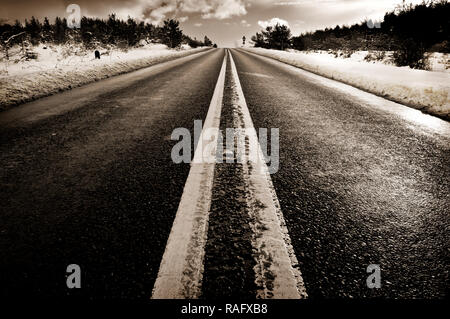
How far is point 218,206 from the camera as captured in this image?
1.62 metres

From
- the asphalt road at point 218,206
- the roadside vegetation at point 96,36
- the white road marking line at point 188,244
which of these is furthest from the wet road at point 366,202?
the roadside vegetation at point 96,36

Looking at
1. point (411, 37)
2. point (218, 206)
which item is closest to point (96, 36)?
point (411, 37)

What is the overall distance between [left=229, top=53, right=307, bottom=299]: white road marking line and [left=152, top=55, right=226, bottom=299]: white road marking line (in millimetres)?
288

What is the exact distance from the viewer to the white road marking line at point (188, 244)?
106 cm

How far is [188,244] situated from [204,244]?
→ 0.08 meters

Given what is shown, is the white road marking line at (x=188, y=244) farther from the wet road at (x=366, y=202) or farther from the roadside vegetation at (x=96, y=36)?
the roadside vegetation at (x=96, y=36)

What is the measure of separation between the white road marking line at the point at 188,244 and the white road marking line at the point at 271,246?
288mm

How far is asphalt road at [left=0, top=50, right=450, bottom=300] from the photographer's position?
112cm

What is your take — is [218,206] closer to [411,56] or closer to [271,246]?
[271,246]

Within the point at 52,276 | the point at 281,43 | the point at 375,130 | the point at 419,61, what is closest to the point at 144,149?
the point at 52,276

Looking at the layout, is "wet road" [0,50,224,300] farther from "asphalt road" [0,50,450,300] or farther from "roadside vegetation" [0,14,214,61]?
"roadside vegetation" [0,14,214,61]

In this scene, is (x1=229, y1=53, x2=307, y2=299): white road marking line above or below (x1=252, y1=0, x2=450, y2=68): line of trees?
below

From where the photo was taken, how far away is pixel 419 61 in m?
11.0

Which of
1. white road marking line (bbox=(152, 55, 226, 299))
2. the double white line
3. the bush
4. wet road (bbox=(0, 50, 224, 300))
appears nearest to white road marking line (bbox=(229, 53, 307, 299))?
the double white line
